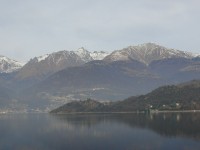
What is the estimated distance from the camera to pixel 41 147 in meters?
142

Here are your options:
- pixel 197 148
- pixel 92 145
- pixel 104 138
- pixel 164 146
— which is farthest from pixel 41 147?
pixel 197 148

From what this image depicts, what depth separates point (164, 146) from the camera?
437 feet

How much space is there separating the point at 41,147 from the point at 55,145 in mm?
5385

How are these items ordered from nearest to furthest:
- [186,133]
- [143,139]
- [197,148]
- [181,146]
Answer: [197,148] → [181,146] → [143,139] → [186,133]

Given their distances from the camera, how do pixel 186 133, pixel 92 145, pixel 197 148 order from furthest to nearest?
pixel 186 133
pixel 92 145
pixel 197 148

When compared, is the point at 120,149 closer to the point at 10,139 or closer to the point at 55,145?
the point at 55,145

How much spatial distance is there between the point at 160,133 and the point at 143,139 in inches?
828

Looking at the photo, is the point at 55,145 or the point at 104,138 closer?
the point at 55,145

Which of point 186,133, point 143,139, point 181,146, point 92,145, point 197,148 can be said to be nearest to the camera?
point 197,148

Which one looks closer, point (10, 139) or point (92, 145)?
point (92, 145)

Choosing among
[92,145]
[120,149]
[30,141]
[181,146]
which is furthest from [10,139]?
[181,146]

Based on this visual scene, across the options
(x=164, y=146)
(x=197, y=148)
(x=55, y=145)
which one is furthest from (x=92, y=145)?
(x=197, y=148)

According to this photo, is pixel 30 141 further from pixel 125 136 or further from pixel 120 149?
pixel 120 149

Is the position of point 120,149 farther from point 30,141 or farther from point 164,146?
point 30,141
